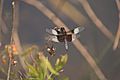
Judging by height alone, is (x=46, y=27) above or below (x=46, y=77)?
above

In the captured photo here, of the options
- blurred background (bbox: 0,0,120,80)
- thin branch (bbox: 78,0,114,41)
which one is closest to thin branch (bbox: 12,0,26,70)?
blurred background (bbox: 0,0,120,80)

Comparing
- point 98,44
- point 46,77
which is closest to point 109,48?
Result: point 98,44

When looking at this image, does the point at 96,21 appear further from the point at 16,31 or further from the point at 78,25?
the point at 16,31

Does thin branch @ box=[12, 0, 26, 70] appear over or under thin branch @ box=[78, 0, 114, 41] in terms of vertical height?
over

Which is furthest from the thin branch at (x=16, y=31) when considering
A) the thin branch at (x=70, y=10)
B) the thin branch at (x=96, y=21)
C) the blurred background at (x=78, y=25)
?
the thin branch at (x=96, y=21)

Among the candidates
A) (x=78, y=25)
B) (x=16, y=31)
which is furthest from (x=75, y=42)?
(x=16, y=31)

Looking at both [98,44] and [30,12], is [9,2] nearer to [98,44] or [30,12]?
[30,12]

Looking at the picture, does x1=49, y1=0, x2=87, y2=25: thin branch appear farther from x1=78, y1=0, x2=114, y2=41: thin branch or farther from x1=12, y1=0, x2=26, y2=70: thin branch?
x1=12, y1=0, x2=26, y2=70: thin branch
